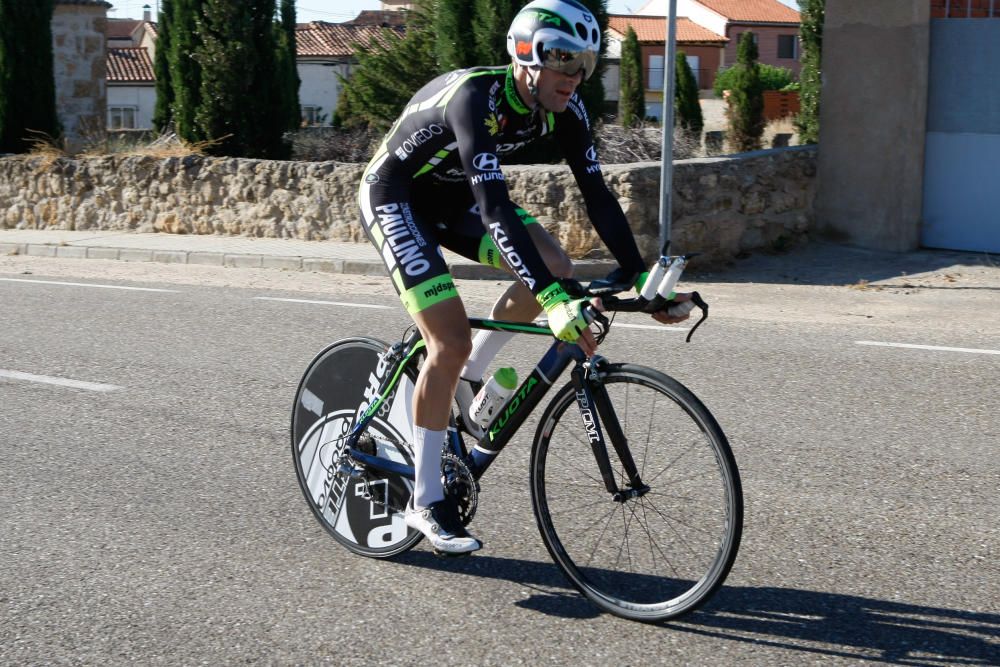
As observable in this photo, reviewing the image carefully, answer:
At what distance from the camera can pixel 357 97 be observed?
16938 mm

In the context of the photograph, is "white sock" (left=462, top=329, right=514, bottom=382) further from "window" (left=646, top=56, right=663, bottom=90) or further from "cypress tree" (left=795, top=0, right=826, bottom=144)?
"window" (left=646, top=56, right=663, bottom=90)

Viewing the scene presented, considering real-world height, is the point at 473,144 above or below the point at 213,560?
above

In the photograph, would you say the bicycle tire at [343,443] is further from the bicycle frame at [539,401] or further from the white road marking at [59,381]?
the white road marking at [59,381]

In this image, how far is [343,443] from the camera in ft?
14.9

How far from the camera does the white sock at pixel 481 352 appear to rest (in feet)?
13.9

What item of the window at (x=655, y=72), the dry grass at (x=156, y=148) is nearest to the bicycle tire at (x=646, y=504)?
the dry grass at (x=156, y=148)

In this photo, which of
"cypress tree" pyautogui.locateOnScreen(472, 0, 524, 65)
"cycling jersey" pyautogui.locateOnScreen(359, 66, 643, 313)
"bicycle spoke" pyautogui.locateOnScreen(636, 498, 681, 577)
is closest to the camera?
"cycling jersey" pyautogui.locateOnScreen(359, 66, 643, 313)

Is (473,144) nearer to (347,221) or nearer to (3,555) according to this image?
(3,555)

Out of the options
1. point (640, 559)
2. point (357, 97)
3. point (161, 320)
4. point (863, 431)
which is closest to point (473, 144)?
point (640, 559)

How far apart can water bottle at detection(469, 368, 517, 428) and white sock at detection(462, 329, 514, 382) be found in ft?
0.32

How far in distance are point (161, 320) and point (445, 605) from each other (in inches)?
239

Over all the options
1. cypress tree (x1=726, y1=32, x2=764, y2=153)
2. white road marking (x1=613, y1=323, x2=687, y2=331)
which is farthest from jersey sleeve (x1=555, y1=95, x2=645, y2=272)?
cypress tree (x1=726, y1=32, x2=764, y2=153)

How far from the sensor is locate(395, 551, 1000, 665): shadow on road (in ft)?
11.7

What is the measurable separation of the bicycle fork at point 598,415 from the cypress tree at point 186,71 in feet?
45.5
